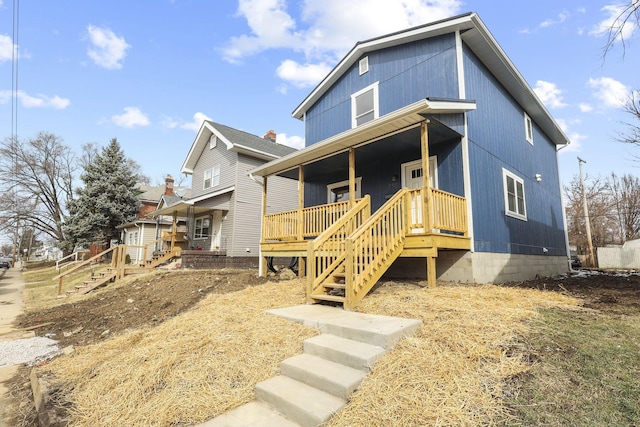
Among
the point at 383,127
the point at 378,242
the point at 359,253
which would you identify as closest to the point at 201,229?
the point at 383,127

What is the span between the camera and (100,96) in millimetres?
14547

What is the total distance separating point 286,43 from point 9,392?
46.2 feet

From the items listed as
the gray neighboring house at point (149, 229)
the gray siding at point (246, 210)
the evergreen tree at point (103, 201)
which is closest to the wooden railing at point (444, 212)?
the gray siding at point (246, 210)

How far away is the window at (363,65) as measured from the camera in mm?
11052

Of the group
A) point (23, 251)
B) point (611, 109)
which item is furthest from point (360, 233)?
point (23, 251)

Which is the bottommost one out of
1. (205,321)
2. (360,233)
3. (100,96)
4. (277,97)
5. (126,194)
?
(205,321)

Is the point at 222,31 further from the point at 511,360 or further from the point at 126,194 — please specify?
the point at 126,194

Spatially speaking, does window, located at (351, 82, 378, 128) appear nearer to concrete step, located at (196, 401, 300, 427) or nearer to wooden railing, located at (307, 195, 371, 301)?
wooden railing, located at (307, 195, 371, 301)

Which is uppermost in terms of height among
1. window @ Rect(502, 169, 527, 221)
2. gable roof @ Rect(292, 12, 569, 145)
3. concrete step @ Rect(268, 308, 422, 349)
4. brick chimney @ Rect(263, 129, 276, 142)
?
brick chimney @ Rect(263, 129, 276, 142)

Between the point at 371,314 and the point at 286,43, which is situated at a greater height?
the point at 286,43

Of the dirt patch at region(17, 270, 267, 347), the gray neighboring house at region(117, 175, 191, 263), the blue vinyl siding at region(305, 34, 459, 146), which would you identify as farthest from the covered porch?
the gray neighboring house at region(117, 175, 191, 263)

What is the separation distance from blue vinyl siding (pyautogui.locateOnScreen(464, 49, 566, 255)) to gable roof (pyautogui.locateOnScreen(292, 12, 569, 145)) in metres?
0.28

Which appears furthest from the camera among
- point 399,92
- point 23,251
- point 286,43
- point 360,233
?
point 23,251

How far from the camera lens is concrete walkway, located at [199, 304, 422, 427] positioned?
279cm
